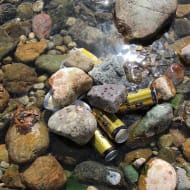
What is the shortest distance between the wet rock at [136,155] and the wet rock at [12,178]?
1141 millimetres

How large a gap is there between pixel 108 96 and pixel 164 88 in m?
0.74

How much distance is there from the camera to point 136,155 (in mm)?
4234

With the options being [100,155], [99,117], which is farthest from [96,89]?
[100,155]

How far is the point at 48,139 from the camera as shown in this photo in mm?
4301

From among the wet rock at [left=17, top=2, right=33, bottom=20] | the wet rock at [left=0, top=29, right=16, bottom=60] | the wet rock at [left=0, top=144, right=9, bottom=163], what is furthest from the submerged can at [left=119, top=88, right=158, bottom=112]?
the wet rock at [left=17, top=2, right=33, bottom=20]

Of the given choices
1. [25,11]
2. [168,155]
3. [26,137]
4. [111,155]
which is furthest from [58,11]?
[168,155]

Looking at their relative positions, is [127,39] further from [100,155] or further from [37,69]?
[100,155]

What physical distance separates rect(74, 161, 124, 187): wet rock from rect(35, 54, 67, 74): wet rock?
132cm

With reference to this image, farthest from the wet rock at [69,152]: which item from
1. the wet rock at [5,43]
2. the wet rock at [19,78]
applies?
the wet rock at [5,43]

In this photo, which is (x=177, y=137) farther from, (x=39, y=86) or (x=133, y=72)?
(x=39, y=86)

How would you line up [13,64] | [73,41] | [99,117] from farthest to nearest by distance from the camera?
[73,41]
[13,64]
[99,117]

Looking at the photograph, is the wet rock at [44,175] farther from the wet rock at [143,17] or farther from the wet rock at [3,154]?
the wet rock at [143,17]

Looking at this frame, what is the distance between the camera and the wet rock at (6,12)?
5.55 meters

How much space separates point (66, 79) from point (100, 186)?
4.11 ft
